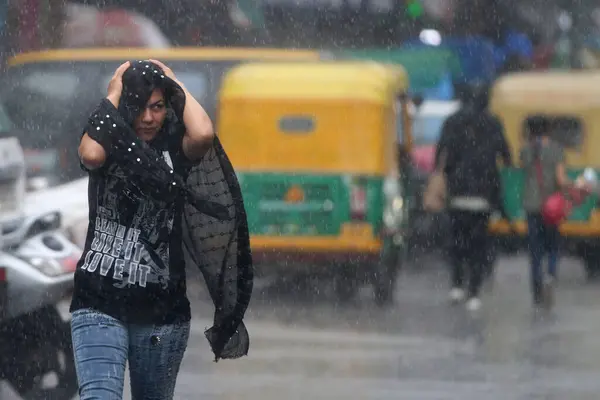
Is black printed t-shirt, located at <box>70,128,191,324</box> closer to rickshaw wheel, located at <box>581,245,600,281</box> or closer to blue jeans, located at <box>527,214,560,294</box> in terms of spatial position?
blue jeans, located at <box>527,214,560,294</box>

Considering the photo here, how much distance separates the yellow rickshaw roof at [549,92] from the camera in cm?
1766

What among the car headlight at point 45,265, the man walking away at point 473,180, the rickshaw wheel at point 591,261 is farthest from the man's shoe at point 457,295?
the car headlight at point 45,265

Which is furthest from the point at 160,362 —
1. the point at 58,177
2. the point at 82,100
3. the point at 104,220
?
the point at 82,100

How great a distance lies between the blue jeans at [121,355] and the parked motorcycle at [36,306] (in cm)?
216

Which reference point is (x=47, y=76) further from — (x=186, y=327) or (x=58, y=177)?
(x=186, y=327)

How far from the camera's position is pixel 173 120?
4.83 meters

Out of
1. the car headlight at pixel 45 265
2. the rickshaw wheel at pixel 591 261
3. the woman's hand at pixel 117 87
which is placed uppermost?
the woman's hand at pixel 117 87

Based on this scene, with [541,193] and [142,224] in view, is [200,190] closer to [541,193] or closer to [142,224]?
[142,224]

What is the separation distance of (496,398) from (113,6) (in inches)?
816

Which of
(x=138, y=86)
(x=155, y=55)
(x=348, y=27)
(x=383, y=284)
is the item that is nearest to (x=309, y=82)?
(x=155, y=55)

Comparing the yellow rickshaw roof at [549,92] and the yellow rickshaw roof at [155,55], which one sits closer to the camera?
the yellow rickshaw roof at [155,55]

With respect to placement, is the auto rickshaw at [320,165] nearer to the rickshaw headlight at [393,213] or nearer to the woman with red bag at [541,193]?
the rickshaw headlight at [393,213]

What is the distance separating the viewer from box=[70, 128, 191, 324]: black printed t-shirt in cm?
462

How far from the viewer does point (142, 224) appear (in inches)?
184
